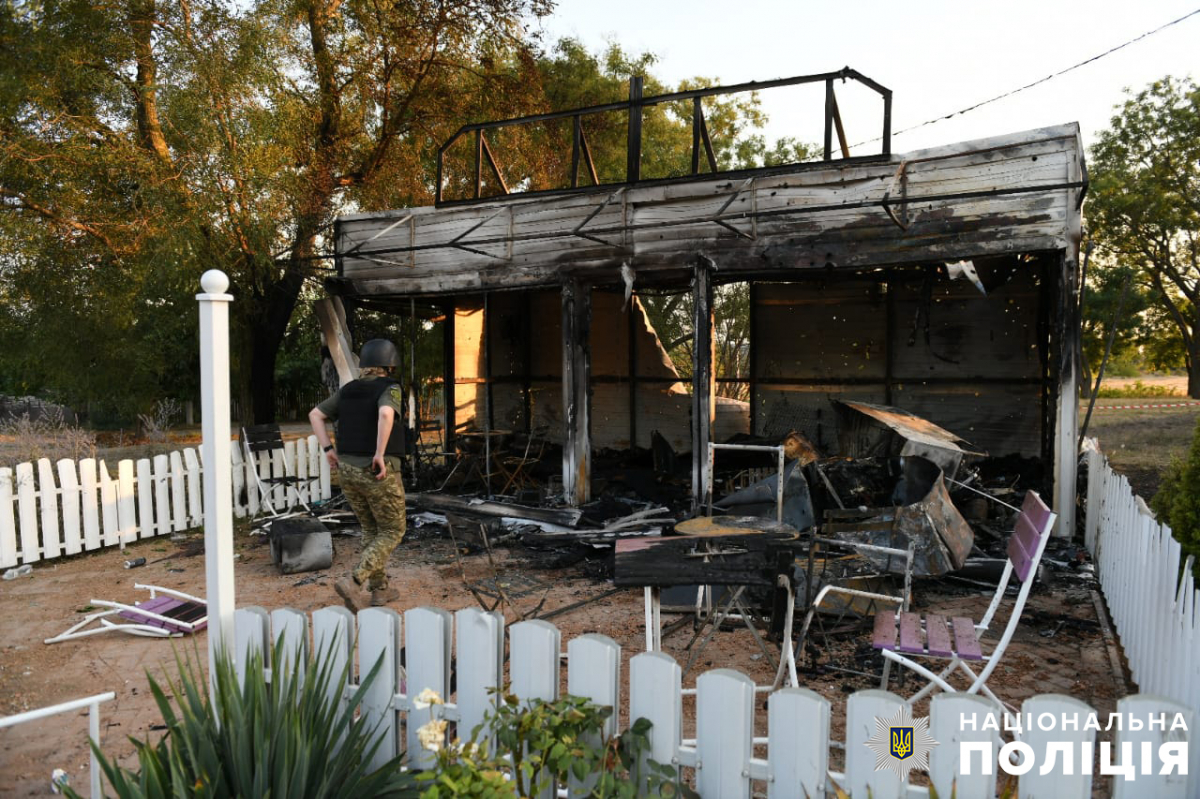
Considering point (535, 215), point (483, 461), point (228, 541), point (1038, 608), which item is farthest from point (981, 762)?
point (483, 461)

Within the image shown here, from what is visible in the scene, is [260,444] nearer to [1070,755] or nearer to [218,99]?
[218,99]

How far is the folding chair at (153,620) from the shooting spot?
5688mm

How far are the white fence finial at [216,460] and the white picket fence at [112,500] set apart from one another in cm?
606

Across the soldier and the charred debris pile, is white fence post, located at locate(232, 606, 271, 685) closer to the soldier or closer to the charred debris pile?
the charred debris pile

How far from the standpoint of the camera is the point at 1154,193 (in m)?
25.4

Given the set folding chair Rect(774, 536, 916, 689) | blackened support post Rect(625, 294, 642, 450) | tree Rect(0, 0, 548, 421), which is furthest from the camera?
blackened support post Rect(625, 294, 642, 450)

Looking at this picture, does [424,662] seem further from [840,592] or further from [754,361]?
[754,361]

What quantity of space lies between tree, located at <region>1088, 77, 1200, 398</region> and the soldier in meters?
27.6

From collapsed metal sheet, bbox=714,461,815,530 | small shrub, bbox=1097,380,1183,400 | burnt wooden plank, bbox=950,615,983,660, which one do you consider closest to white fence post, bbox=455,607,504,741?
burnt wooden plank, bbox=950,615,983,660

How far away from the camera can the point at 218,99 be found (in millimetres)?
10992

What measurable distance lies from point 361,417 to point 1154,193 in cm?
2842

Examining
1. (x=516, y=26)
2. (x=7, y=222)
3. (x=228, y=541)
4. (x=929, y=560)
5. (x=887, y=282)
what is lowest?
(x=929, y=560)

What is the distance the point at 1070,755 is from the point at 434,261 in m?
10.6

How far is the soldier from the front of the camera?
6414 mm
